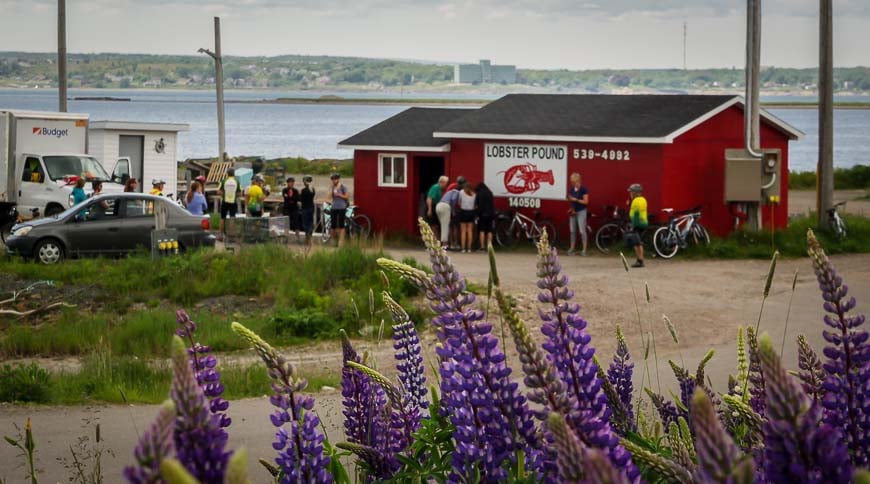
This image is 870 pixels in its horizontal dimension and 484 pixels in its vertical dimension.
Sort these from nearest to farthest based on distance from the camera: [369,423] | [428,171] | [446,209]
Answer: [369,423] < [446,209] < [428,171]

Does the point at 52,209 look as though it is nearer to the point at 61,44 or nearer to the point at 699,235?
the point at 61,44

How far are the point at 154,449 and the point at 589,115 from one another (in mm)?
30703

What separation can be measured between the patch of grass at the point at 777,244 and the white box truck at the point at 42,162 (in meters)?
16.5

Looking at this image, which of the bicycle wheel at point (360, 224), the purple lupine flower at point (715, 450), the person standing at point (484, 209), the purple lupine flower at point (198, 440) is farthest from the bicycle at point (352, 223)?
the purple lupine flower at point (715, 450)

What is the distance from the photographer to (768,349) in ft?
6.53

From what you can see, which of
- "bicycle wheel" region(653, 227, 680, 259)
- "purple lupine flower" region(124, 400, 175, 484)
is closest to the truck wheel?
"bicycle wheel" region(653, 227, 680, 259)

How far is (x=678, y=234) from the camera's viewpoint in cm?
2794

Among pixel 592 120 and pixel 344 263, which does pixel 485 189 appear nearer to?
pixel 592 120

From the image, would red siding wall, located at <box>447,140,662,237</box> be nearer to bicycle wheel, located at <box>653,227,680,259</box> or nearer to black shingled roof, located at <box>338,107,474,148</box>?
bicycle wheel, located at <box>653,227,680,259</box>

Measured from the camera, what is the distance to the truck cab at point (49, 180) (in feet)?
116

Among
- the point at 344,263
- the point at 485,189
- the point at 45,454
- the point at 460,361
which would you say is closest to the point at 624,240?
the point at 485,189

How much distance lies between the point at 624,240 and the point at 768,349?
26.2 metres

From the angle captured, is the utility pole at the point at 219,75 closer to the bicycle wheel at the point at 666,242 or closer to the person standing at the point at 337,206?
the person standing at the point at 337,206

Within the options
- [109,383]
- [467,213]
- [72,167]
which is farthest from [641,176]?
[109,383]
